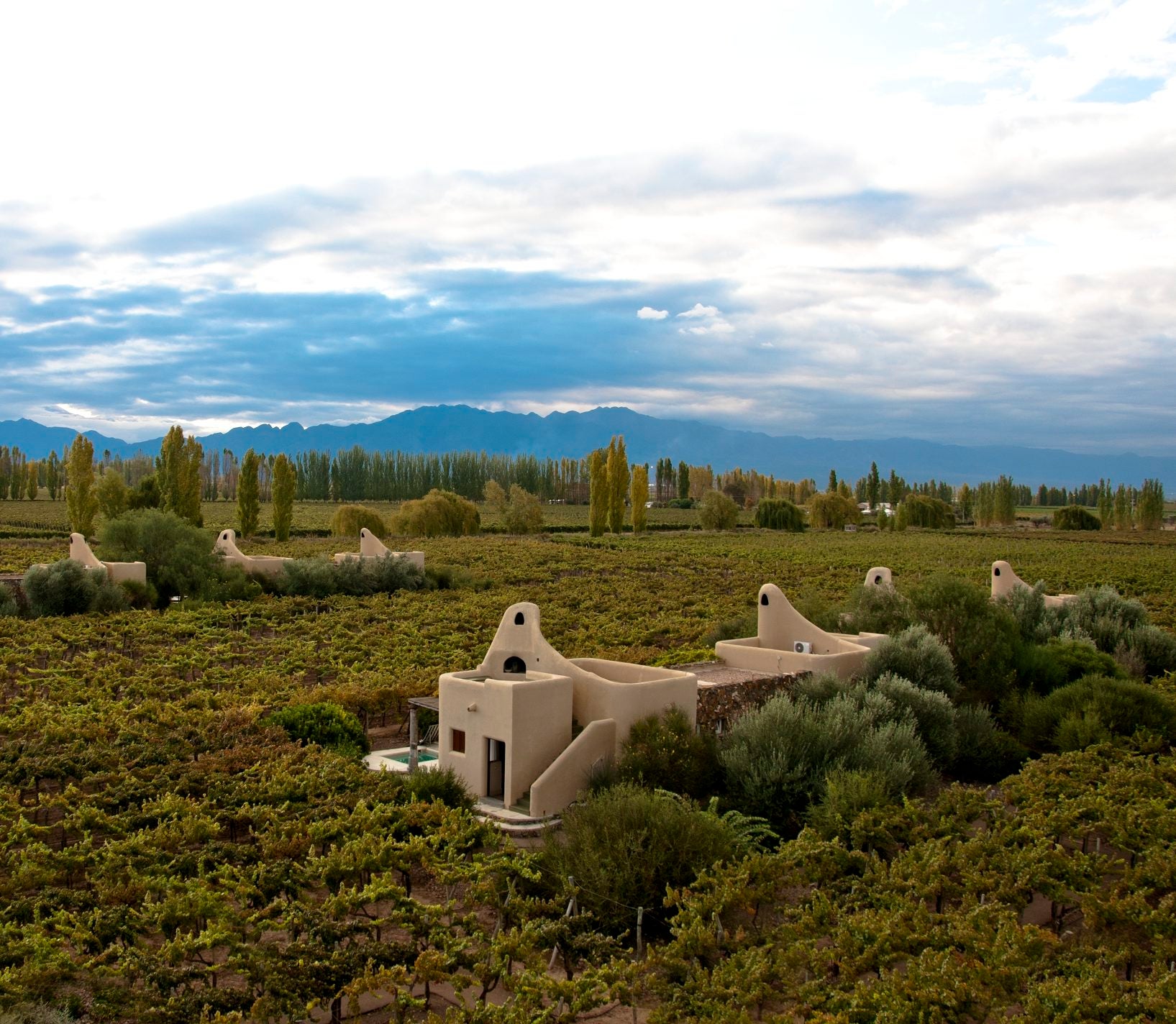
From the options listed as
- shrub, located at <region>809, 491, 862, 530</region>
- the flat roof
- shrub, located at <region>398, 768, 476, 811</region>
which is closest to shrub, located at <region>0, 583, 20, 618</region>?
the flat roof

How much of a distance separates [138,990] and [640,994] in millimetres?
4401

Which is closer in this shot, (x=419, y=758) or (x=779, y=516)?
(x=419, y=758)

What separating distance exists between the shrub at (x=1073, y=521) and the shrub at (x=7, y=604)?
97594 millimetres

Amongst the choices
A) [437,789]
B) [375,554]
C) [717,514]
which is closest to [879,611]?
[437,789]

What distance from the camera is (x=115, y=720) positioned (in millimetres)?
16797

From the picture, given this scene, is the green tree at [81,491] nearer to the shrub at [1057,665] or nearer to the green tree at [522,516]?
the green tree at [522,516]

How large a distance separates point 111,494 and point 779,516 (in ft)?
201

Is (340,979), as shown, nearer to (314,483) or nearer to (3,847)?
(3,847)

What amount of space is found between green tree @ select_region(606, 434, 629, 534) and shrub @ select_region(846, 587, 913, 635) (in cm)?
5733

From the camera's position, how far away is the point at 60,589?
3117cm

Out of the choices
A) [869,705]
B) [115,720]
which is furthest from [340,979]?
[869,705]

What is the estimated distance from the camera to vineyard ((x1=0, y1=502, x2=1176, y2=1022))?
870 cm

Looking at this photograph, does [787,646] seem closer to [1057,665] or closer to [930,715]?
[930,715]

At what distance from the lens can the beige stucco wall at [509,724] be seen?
1453cm
